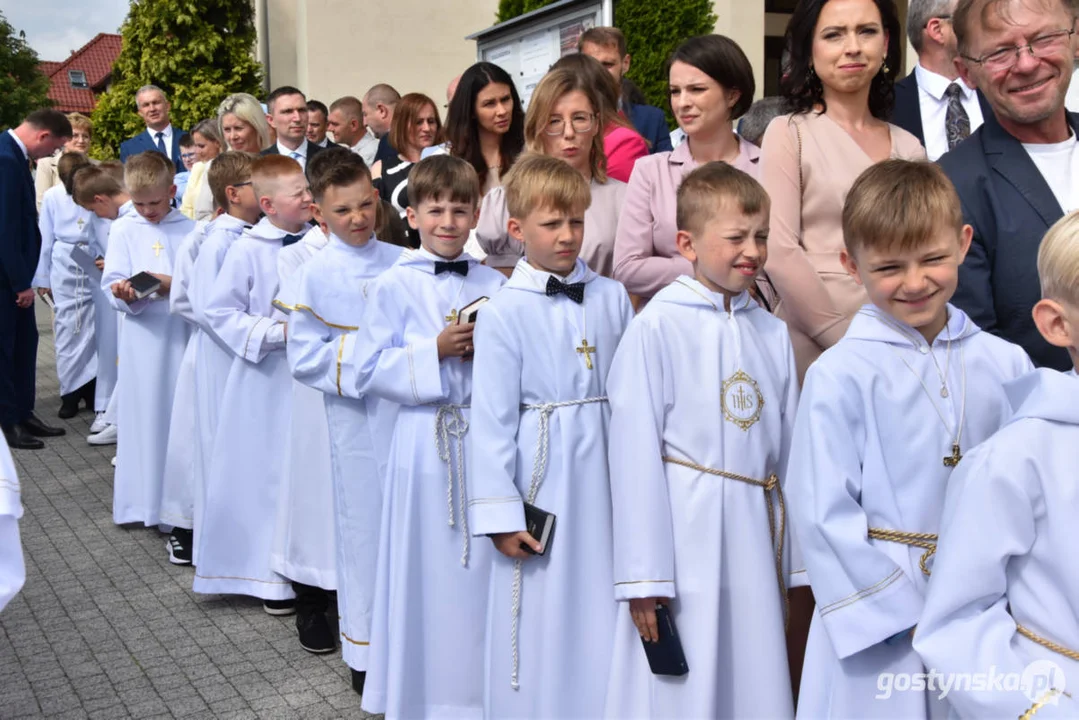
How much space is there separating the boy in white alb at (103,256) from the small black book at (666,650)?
670 centimetres

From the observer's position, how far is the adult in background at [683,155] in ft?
13.8

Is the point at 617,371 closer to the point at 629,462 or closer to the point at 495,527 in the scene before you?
the point at 629,462

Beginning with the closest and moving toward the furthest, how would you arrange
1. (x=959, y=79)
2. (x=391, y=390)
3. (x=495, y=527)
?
(x=495, y=527)
(x=391, y=390)
(x=959, y=79)

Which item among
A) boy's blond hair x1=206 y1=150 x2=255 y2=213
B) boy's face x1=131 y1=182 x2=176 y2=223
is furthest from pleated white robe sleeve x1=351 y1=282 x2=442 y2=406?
boy's face x1=131 y1=182 x2=176 y2=223

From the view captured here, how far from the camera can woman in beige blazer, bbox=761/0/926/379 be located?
357cm

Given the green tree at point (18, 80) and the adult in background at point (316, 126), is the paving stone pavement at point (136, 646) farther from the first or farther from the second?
the green tree at point (18, 80)

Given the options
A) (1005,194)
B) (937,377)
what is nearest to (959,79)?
(1005,194)

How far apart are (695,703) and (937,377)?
1122 mm

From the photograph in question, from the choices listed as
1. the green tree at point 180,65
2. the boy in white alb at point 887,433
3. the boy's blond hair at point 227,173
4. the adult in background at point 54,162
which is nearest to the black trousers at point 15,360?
the boy's blond hair at point 227,173

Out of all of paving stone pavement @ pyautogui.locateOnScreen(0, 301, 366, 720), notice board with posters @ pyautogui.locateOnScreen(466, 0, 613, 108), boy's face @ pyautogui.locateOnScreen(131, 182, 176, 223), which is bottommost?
paving stone pavement @ pyautogui.locateOnScreen(0, 301, 366, 720)

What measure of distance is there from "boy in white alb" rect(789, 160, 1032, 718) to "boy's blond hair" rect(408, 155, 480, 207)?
1636mm

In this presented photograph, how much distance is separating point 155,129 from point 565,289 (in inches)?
348

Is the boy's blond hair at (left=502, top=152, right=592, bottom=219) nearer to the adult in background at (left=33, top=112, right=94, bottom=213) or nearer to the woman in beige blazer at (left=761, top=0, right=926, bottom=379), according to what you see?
the woman in beige blazer at (left=761, top=0, right=926, bottom=379)

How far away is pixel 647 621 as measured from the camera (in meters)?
3.26
